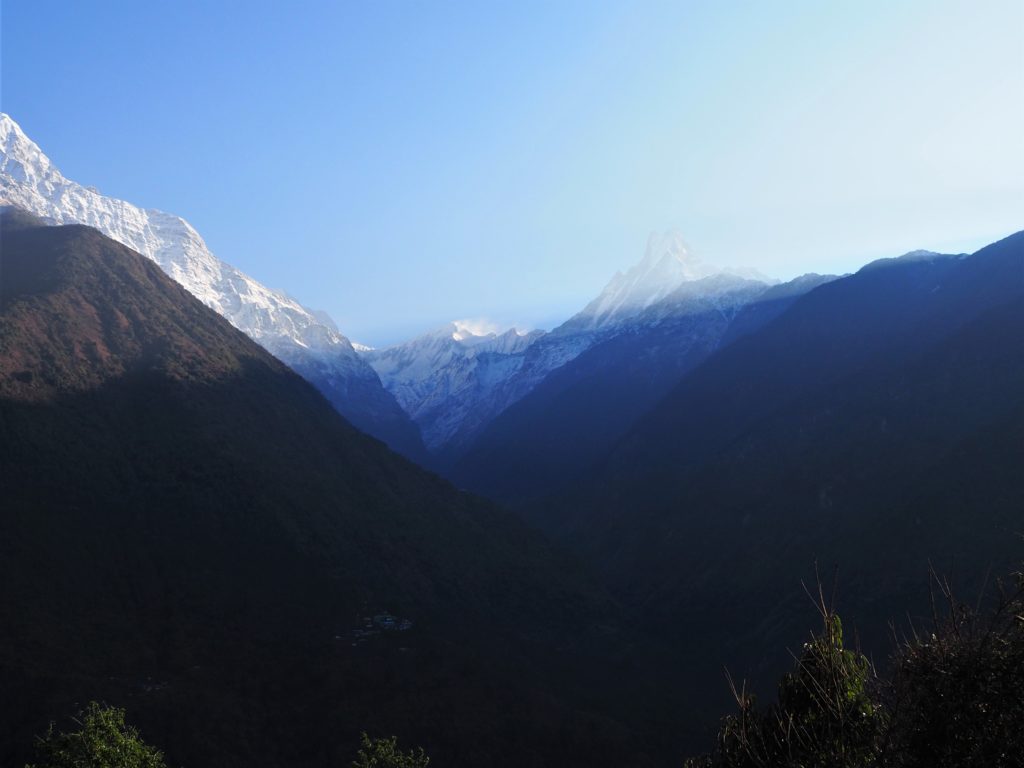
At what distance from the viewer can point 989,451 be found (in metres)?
80.5

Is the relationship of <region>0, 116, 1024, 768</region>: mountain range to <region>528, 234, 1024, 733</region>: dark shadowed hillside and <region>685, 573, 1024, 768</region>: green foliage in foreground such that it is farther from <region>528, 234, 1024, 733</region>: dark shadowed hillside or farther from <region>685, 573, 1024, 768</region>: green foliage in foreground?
<region>685, 573, 1024, 768</region>: green foliage in foreground

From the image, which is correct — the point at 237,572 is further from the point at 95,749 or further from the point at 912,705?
the point at 912,705

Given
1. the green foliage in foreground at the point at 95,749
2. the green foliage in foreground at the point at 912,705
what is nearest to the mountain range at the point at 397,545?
the green foliage in foreground at the point at 95,749

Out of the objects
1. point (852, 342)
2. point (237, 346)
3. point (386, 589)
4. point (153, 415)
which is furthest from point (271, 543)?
point (852, 342)

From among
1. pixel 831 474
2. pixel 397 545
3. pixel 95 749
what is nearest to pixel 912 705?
pixel 95 749

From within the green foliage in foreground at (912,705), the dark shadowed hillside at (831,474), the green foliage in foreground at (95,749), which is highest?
the green foliage in foreground at (95,749)

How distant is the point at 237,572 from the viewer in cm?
7469

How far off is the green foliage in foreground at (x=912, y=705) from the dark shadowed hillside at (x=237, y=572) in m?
41.7

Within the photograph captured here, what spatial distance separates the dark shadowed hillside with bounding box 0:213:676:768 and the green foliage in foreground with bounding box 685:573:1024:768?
4173 cm

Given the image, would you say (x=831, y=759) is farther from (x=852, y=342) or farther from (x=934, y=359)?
(x=852, y=342)

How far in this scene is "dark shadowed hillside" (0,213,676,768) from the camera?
55688 millimetres

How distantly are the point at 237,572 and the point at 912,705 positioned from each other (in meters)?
70.0

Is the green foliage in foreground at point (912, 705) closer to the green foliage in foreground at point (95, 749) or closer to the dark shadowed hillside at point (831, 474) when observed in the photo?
the green foliage in foreground at point (95, 749)

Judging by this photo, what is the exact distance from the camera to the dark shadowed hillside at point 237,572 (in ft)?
183
